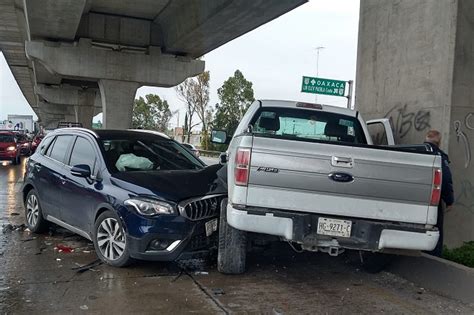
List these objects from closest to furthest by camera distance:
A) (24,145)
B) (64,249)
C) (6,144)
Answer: (64,249) < (6,144) < (24,145)

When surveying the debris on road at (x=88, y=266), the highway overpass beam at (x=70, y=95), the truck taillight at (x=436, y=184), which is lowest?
the debris on road at (x=88, y=266)

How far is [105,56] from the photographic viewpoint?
26.2 m

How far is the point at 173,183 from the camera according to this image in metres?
6.18

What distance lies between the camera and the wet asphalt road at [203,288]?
4914 mm

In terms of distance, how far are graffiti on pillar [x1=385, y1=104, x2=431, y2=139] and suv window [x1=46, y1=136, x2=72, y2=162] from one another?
16.0 ft

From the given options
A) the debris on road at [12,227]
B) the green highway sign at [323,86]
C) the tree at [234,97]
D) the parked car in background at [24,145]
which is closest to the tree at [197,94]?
the tree at [234,97]

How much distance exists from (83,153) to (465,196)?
17.2ft

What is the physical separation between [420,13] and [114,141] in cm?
463

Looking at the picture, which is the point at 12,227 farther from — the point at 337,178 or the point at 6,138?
the point at 6,138

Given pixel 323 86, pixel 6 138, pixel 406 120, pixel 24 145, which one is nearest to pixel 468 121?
pixel 406 120

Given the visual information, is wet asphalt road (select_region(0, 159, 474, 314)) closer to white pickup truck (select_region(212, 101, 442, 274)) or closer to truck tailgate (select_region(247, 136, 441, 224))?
white pickup truck (select_region(212, 101, 442, 274))

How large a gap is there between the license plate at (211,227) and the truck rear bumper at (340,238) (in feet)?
3.18

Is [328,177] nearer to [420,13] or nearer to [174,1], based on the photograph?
[420,13]

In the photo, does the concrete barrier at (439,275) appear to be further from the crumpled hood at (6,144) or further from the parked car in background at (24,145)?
the parked car in background at (24,145)
